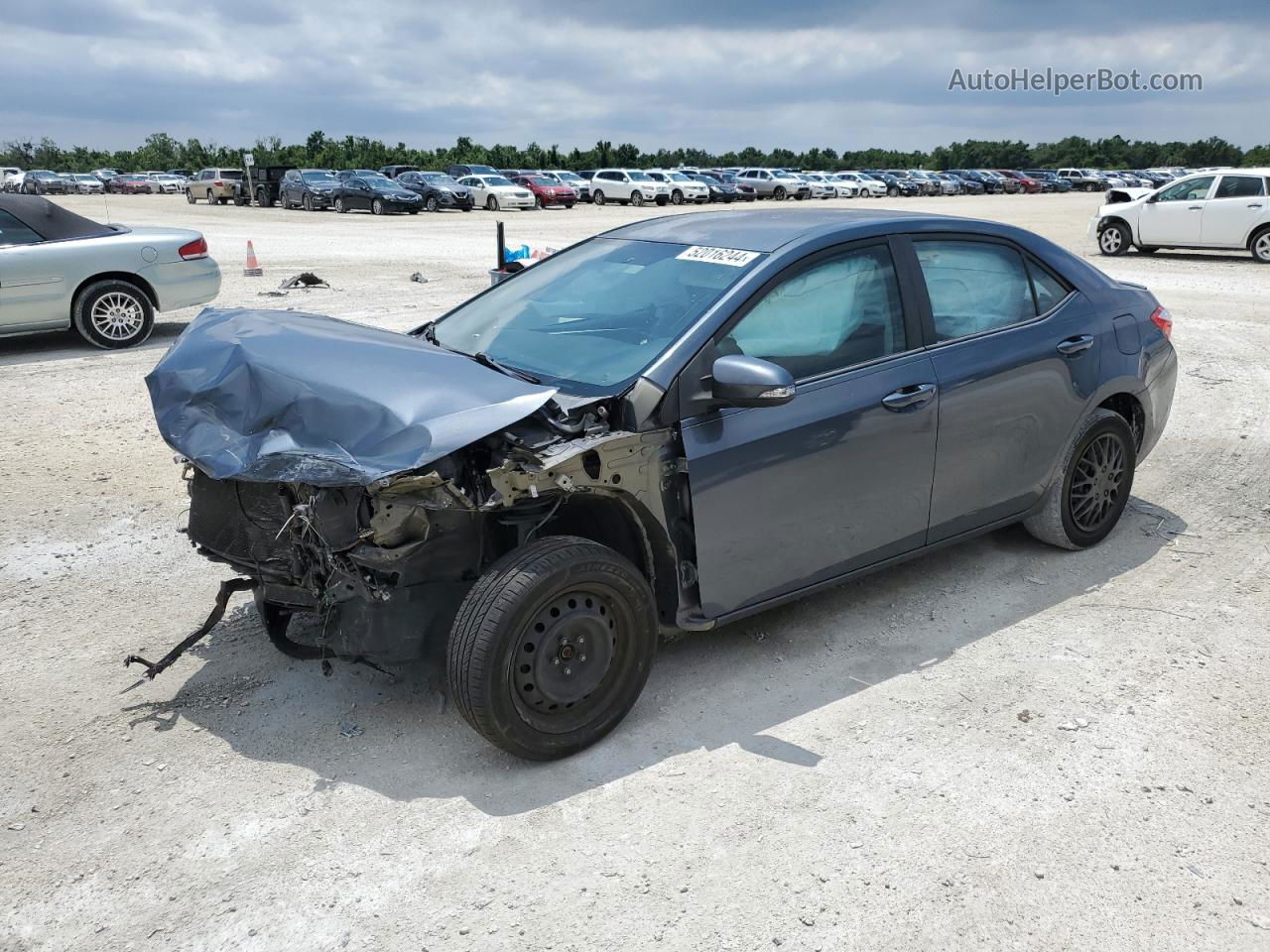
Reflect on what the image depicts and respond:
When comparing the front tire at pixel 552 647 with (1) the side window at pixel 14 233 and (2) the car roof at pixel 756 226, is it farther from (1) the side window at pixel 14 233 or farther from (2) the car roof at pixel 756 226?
(1) the side window at pixel 14 233

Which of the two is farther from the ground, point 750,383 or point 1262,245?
point 750,383

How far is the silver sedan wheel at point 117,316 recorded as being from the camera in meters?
10.3

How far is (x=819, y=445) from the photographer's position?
382 cm

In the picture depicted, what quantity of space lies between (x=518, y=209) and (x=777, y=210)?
37.4 meters

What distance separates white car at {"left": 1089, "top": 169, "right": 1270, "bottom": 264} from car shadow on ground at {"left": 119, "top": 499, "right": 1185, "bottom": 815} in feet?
57.5

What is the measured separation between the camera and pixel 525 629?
3.26 metres

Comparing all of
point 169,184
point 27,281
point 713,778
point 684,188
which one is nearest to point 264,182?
point 684,188

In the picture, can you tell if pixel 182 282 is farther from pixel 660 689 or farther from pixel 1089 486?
pixel 1089 486

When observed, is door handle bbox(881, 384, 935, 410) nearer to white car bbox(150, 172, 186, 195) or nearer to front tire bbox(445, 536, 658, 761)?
front tire bbox(445, 536, 658, 761)

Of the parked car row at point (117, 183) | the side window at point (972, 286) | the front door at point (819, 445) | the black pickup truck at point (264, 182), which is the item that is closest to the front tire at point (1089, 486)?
the side window at point (972, 286)

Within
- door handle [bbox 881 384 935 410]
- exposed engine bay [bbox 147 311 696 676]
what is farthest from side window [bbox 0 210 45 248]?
door handle [bbox 881 384 935 410]

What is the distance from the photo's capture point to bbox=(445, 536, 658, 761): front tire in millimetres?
3203

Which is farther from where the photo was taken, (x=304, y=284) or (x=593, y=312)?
(x=304, y=284)

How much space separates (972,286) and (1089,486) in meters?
1.25
